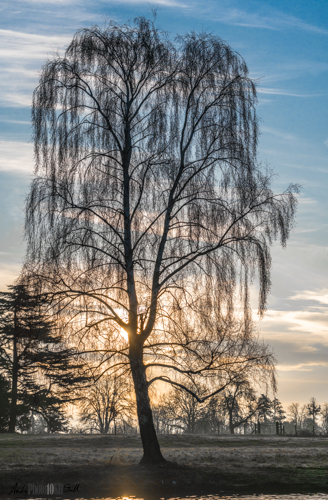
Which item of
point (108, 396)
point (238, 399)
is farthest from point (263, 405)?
point (108, 396)

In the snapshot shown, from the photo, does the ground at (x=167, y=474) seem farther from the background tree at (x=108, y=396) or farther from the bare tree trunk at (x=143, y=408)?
the background tree at (x=108, y=396)

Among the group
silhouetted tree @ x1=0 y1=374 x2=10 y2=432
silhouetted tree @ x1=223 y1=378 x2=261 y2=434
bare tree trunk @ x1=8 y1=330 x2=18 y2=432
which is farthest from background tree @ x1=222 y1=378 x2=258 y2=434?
silhouetted tree @ x1=0 y1=374 x2=10 y2=432

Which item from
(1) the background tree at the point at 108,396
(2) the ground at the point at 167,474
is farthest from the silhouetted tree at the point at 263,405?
(2) the ground at the point at 167,474

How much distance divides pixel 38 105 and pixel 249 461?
14.2 m

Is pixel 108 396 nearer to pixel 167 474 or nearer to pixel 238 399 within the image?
pixel 167 474

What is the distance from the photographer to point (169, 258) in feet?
49.0

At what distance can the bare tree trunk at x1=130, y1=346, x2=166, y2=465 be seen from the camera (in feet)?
50.1

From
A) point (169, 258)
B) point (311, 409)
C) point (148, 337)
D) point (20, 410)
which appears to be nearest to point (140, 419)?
point (148, 337)

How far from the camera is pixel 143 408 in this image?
15289 mm

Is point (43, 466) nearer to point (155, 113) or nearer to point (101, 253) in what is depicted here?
point (101, 253)

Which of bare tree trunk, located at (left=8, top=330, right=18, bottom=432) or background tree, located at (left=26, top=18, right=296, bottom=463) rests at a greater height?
background tree, located at (left=26, top=18, right=296, bottom=463)

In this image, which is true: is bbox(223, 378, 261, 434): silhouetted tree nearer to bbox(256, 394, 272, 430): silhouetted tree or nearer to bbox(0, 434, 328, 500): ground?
bbox(256, 394, 272, 430): silhouetted tree

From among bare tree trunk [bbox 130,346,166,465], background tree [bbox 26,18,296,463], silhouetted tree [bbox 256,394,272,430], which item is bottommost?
silhouetted tree [bbox 256,394,272,430]

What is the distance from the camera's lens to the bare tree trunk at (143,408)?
15.3m
